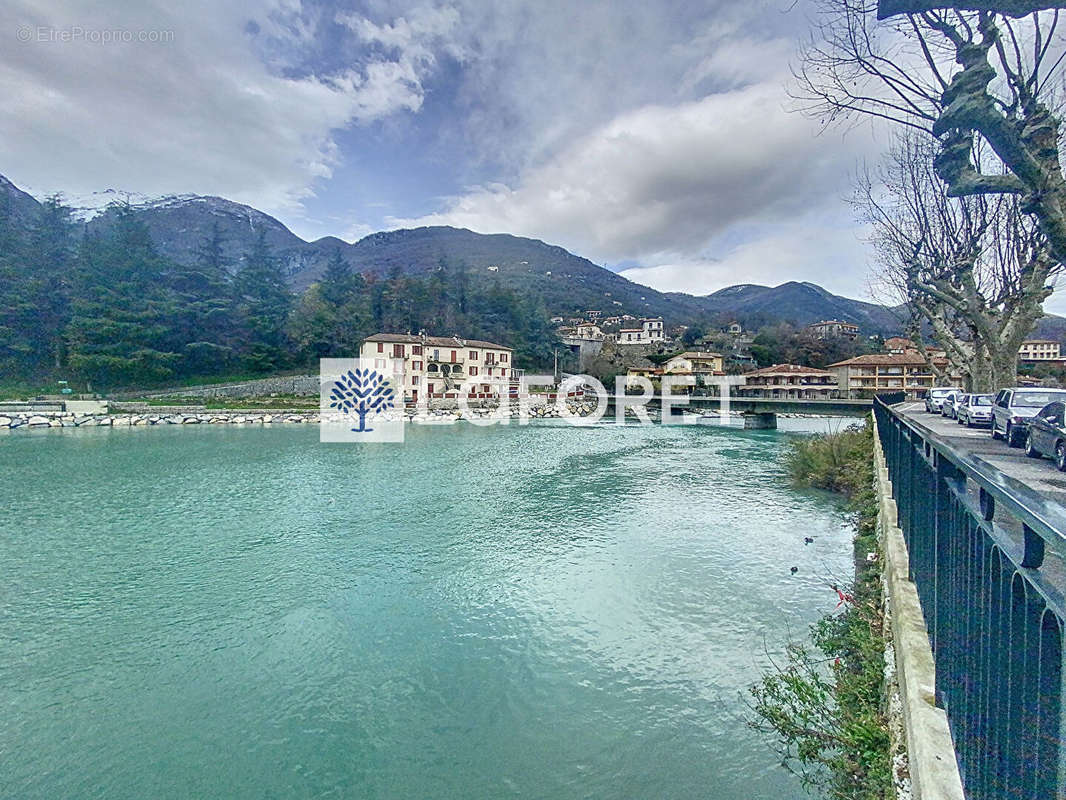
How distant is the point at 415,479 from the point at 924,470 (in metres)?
16.1

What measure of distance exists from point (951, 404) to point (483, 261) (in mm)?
139326

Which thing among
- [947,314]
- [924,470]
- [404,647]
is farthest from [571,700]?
[947,314]

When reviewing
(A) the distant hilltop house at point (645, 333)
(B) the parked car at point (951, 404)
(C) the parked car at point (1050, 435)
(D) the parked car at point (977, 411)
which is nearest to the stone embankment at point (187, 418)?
(B) the parked car at point (951, 404)

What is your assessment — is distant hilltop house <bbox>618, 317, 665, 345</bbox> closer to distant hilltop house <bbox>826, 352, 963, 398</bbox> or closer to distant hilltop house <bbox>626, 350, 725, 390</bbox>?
distant hilltop house <bbox>626, 350, 725, 390</bbox>

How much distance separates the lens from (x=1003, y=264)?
56.2 feet

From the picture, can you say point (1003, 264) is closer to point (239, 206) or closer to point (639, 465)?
point (639, 465)

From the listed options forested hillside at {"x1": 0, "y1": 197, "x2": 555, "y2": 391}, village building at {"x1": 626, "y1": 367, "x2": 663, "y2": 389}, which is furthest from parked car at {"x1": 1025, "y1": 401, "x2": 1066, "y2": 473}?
forested hillside at {"x1": 0, "y1": 197, "x2": 555, "y2": 391}

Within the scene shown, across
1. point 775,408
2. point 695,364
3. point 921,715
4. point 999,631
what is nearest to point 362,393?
point 775,408

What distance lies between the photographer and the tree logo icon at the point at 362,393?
142 feet

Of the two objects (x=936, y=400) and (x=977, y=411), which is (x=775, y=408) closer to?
(x=936, y=400)

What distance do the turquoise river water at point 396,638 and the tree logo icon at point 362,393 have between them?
27.5 m

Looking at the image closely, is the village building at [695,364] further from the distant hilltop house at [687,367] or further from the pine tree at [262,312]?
the pine tree at [262,312]
